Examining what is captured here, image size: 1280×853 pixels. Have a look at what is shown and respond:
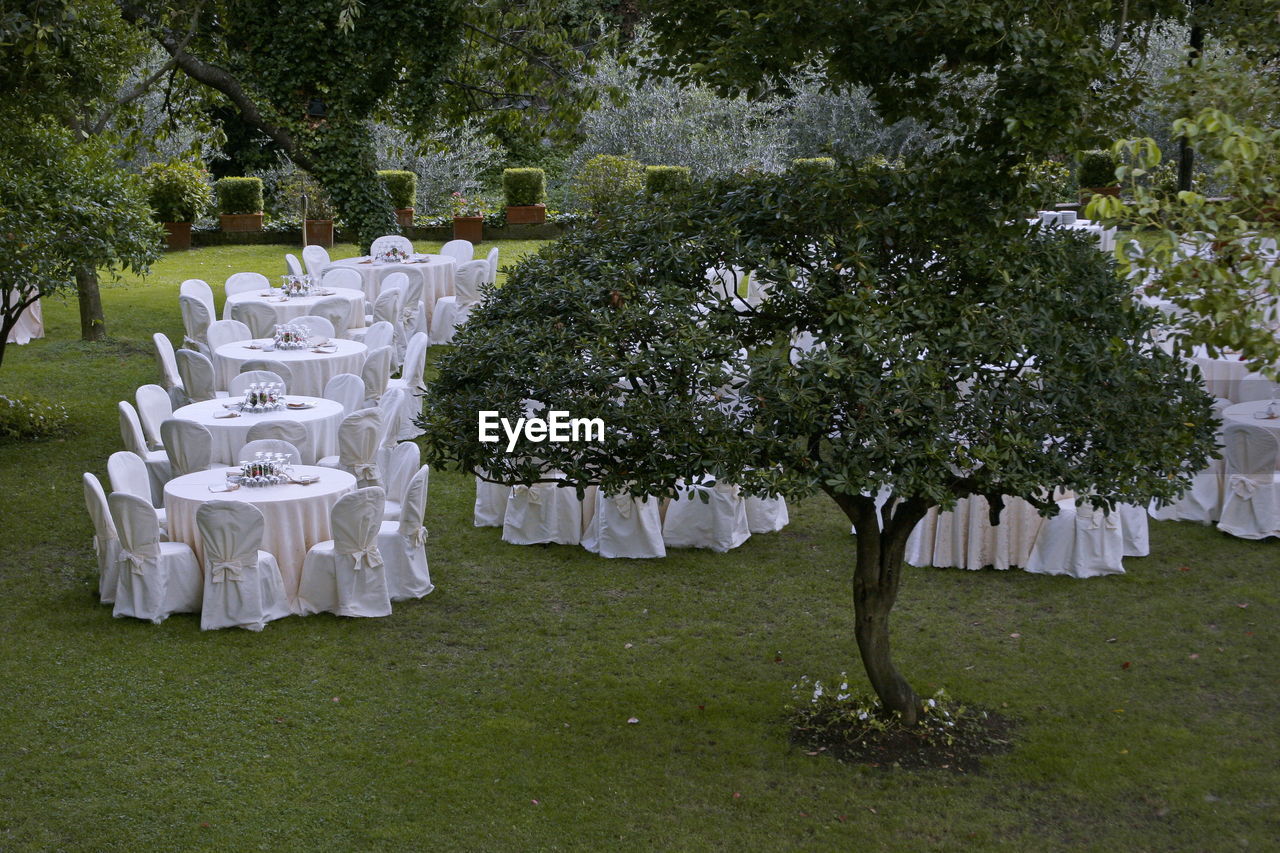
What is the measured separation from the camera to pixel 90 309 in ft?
48.4

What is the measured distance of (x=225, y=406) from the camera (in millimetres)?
8953

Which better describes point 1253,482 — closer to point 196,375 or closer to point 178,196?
point 196,375

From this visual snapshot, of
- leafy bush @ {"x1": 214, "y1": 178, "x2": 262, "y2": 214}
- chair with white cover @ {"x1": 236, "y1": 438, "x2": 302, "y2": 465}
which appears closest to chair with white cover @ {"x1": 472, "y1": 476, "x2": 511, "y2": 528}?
chair with white cover @ {"x1": 236, "y1": 438, "x2": 302, "y2": 465}

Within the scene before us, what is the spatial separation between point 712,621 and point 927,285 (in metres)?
3.05

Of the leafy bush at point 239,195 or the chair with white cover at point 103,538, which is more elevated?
the leafy bush at point 239,195

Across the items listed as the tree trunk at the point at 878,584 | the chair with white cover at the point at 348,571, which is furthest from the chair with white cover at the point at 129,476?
the tree trunk at the point at 878,584

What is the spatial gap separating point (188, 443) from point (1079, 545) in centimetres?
558

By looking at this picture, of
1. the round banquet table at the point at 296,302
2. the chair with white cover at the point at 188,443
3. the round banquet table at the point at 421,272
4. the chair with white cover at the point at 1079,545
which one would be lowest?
the chair with white cover at the point at 1079,545

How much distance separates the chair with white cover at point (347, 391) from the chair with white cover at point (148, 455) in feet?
4.42

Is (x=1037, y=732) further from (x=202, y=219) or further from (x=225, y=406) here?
(x=202, y=219)

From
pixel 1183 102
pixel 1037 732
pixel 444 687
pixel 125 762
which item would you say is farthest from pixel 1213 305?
pixel 125 762

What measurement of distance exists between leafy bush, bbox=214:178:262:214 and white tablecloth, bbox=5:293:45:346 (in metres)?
8.25

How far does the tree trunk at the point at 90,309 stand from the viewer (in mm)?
14569
